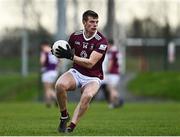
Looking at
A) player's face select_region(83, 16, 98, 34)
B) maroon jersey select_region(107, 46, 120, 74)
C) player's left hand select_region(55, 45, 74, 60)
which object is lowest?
maroon jersey select_region(107, 46, 120, 74)

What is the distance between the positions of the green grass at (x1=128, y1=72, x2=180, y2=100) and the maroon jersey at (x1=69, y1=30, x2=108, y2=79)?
23.2 m

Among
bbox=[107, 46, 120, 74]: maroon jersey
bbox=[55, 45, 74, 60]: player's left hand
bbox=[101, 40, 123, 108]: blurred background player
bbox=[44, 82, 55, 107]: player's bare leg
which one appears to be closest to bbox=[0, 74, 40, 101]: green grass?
bbox=[44, 82, 55, 107]: player's bare leg

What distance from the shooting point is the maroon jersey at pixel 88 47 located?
14188 millimetres

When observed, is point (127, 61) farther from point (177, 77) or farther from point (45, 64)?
point (45, 64)

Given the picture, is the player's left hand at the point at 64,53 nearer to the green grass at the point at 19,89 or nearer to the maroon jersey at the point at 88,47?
the maroon jersey at the point at 88,47

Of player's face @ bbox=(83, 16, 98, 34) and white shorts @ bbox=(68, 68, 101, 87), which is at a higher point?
player's face @ bbox=(83, 16, 98, 34)

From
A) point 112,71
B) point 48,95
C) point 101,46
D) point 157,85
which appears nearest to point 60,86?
point 101,46

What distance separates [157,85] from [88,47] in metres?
25.5

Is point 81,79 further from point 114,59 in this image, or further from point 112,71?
→ point 112,71

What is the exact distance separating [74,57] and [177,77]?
92.1ft

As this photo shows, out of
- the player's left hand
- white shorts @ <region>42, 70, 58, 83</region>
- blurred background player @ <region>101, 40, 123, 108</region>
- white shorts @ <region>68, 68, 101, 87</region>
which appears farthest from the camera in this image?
white shorts @ <region>42, 70, 58, 83</region>

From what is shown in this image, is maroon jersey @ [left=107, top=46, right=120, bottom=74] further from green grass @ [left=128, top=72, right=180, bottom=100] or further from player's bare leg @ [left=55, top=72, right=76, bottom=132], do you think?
player's bare leg @ [left=55, top=72, right=76, bottom=132]

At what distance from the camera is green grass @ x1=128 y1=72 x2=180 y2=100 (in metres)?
37.9

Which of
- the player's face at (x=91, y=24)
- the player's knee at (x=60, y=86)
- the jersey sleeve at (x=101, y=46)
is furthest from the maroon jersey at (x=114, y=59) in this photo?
the player's knee at (x=60, y=86)
